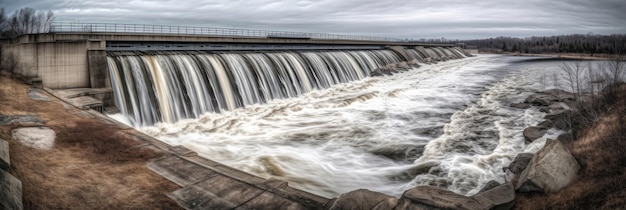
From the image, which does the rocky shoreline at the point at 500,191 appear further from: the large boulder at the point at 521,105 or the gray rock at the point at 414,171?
the large boulder at the point at 521,105

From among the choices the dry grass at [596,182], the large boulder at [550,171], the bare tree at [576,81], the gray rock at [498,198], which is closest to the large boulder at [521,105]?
the bare tree at [576,81]

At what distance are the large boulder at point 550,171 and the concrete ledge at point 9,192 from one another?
8283 mm

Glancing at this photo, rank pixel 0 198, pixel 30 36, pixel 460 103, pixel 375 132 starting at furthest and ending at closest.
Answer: pixel 460 103
pixel 30 36
pixel 375 132
pixel 0 198

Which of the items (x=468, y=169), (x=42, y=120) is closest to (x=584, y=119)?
(x=468, y=169)

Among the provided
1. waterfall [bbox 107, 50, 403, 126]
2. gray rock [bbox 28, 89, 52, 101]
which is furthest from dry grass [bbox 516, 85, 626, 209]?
gray rock [bbox 28, 89, 52, 101]

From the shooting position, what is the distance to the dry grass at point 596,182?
5.77m

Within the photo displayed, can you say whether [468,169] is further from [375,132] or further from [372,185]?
[375,132]

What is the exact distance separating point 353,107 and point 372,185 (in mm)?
10632

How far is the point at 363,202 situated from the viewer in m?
5.74

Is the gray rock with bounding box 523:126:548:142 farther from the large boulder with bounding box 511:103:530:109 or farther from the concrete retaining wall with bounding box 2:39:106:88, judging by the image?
the concrete retaining wall with bounding box 2:39:106:88

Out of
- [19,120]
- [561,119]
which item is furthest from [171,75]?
[561,119]

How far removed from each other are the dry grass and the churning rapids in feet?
6.30

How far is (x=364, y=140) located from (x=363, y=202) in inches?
305

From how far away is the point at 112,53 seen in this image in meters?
18.2
